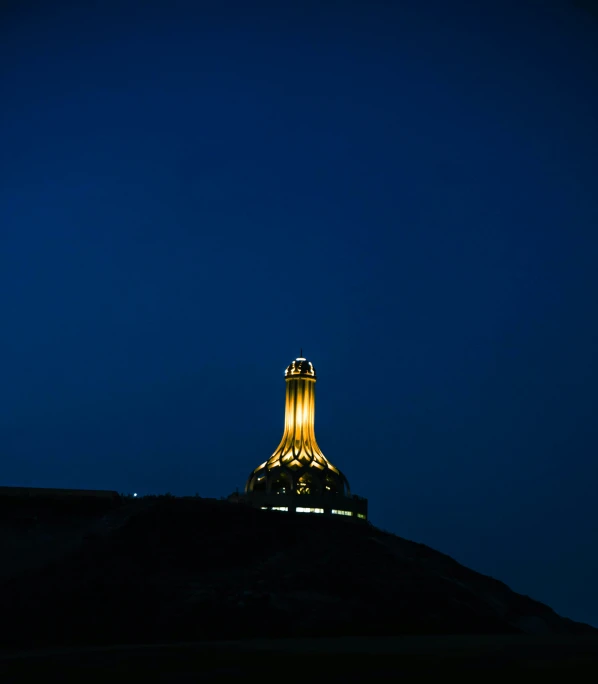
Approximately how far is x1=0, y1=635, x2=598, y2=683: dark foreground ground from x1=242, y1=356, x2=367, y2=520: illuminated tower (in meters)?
31.0

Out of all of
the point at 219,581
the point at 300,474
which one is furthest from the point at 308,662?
the point at 300,474

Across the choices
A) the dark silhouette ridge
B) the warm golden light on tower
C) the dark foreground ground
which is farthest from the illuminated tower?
the dark foreground ground

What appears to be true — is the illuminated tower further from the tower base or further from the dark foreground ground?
A: the dark foreground ground

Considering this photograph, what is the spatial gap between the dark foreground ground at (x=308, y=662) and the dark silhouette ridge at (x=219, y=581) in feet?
17.1

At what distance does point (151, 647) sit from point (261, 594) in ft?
32.5

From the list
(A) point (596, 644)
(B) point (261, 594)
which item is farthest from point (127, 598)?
(A) point (596, 644)

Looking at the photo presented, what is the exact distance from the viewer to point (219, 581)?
1433 inches

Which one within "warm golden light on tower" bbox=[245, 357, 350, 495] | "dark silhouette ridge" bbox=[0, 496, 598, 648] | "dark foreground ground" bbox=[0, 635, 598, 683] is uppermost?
"warm golden light on tower" bbox=[245, 357, 350, 495]

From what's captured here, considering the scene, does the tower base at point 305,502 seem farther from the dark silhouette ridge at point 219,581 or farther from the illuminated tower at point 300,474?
the dark silhouette ridge at point 219,581

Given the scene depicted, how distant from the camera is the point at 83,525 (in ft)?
137

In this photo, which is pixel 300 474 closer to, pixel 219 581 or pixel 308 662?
pixel 219 581

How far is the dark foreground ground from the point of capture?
1925 cm

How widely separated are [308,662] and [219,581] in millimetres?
15547

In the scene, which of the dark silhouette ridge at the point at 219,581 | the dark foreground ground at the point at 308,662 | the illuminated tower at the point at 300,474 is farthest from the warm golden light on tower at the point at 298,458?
the dark foreground ground at the point at 308,662
